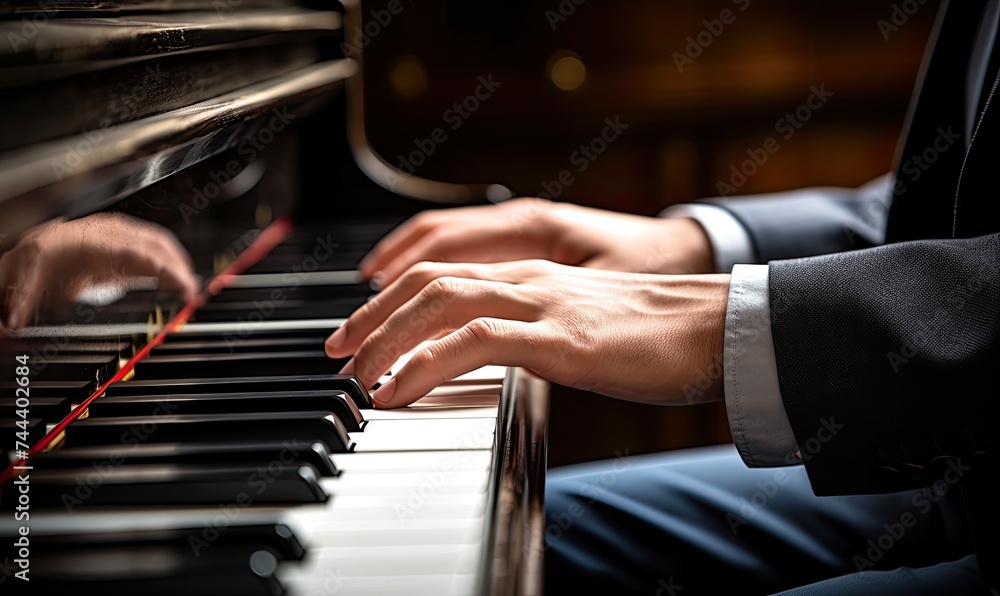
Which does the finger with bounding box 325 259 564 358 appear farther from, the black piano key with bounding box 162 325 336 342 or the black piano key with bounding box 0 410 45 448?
the black piano key with bounding box 0 410 45 448

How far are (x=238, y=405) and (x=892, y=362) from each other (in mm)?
481

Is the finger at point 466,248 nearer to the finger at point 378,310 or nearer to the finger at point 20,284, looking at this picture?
the finger at point 378,310

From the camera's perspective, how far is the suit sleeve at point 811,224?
48.0 inches

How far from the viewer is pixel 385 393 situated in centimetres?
71

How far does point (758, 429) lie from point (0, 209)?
1.84 ft

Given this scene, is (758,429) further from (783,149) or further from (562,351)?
(783,149)

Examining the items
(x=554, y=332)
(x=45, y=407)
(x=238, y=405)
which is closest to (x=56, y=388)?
(x=45, y=407)

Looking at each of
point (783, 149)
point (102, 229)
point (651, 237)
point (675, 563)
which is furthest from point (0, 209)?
point (783, 149)

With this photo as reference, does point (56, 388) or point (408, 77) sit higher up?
point (56, 388)

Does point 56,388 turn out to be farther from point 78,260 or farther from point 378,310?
point 378,310

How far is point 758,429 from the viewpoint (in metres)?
0.75

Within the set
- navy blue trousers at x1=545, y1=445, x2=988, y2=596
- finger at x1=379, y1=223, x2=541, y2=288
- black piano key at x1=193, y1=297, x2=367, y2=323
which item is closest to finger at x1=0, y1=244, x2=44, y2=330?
black piano key at x1=193, y1=297, x2=367, y2=323

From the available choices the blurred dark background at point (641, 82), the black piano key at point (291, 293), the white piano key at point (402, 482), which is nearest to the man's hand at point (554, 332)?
the white piano key at point (402, 482)

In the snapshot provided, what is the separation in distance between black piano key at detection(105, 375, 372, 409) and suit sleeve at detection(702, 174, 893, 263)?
0.68m
